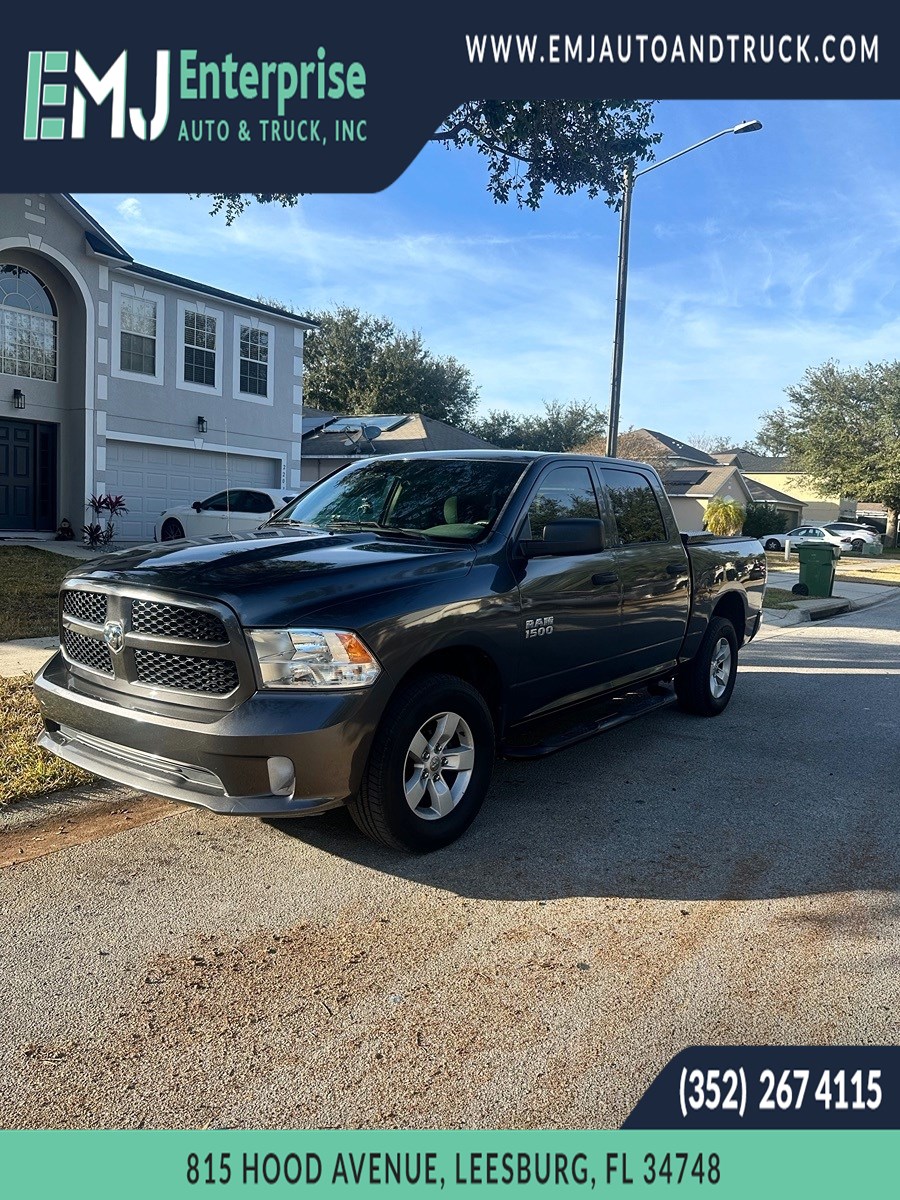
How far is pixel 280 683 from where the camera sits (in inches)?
146

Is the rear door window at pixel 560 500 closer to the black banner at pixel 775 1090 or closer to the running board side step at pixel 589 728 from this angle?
the running board side step at pixel 589 728

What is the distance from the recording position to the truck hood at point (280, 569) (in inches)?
148

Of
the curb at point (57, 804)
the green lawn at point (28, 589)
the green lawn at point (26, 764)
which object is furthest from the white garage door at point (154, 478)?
the curb at point (57, 804)

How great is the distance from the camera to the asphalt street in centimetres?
263

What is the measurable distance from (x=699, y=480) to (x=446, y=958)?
168ft

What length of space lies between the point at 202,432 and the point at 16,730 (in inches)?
661

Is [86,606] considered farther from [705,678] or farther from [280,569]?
[705,678]

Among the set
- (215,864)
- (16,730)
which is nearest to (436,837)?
(215,864)

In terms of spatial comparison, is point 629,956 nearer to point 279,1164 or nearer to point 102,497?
point 279,1164

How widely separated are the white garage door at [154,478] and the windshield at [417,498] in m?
15.0

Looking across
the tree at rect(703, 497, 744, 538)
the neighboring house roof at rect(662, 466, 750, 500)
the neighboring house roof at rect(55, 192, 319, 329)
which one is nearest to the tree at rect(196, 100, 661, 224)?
the neighboring house roof at rect(55, 192, 319, 329)

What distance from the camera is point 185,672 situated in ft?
12.7

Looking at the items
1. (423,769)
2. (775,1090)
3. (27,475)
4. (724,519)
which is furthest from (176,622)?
(724,519)

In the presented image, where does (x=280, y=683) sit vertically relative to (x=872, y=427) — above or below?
below
